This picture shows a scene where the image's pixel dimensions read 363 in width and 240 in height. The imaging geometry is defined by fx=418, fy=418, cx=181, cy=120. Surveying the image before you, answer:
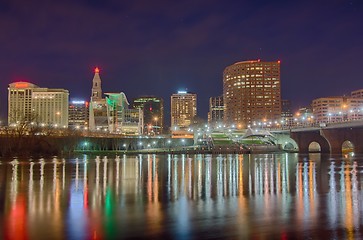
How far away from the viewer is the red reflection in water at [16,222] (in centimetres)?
1655

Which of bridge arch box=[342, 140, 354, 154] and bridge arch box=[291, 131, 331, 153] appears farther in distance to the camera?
bridge arch box=[291, 131, 331, 153]

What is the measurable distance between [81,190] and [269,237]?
58.7 feet

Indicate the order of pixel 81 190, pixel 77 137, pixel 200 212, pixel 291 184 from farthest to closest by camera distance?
pixel 77 137 → pixel 291 184 → pixel 81 190 → pixel 200 212

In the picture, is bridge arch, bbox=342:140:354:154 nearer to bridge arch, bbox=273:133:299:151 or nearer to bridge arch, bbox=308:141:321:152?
bridge arch, bbox=308:141:321:152

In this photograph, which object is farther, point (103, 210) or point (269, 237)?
point (103, 210)

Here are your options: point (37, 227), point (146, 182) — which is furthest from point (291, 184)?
point (37, 227)

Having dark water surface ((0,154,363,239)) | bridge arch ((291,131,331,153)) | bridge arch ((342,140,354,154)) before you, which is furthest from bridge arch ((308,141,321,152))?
dark water surface ((0,154,363,239))

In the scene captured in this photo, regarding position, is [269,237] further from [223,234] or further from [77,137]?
[77,137]

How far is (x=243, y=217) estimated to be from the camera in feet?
66.0

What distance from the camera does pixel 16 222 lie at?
19.0 meters

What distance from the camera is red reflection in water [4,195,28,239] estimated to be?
1655 cm

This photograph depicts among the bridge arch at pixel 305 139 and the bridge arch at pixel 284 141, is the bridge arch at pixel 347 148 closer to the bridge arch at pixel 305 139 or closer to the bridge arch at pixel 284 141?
the bridge arch at pixel 305 139

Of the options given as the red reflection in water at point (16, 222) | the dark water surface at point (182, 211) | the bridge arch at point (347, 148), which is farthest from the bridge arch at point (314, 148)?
the red reflection in water at point (16, 222)

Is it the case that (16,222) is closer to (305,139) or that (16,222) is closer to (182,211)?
(182,211)
